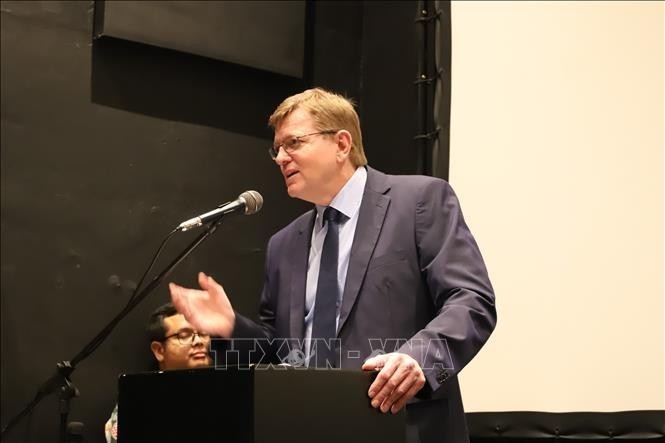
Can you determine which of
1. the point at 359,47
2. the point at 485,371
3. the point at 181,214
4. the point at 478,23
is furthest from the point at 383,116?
the point at 485,371

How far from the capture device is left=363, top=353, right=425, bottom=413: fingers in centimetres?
189

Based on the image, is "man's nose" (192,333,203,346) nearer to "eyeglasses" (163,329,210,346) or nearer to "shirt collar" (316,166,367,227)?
"eyeglasses" (163,329,210,346)

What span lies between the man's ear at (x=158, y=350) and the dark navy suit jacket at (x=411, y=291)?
Answer: 1.58m

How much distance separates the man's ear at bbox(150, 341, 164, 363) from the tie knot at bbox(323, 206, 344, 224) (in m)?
1.73

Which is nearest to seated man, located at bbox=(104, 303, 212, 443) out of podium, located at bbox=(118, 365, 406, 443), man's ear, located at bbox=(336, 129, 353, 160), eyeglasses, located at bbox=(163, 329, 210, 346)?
eyeglasses, located at bbox=(163, 329, 210, 346)

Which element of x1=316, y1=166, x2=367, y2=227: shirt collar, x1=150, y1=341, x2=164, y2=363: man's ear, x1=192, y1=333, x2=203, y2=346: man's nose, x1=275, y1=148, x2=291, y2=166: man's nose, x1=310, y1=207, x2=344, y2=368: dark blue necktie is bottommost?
x1=150, y1=341, x2=164, y2=363: man's ear

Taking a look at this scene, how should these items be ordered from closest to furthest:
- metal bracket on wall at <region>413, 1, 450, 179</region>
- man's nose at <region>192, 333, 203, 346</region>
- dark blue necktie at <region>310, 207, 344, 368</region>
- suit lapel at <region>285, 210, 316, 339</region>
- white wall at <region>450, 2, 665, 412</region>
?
dark blue necktie at <region>310, 207, 344, 368</region>, suit lapel at <region>285, 210, 316, 339</region>, white wall at <region>450, 2, 665, 412</region>, metal bracket on wall at <region>413, 1, 450, 179</region>, man's nose at <region>192, 333, 203, 346</region>

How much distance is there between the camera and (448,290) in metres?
2.35

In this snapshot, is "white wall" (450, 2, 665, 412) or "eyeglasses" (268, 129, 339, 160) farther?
"white wall" (450, 2, 665, 412)

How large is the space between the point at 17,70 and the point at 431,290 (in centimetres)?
244

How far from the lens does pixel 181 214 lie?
433 centimetres

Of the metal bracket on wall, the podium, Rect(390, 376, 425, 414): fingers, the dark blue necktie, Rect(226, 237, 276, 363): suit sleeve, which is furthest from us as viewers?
the metal bracket on wall

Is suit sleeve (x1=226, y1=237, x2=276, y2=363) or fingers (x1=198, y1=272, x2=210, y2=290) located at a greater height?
fingers (x1=198, y1=272, x2=210, y2=290)

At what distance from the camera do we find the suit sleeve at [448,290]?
210 cm
